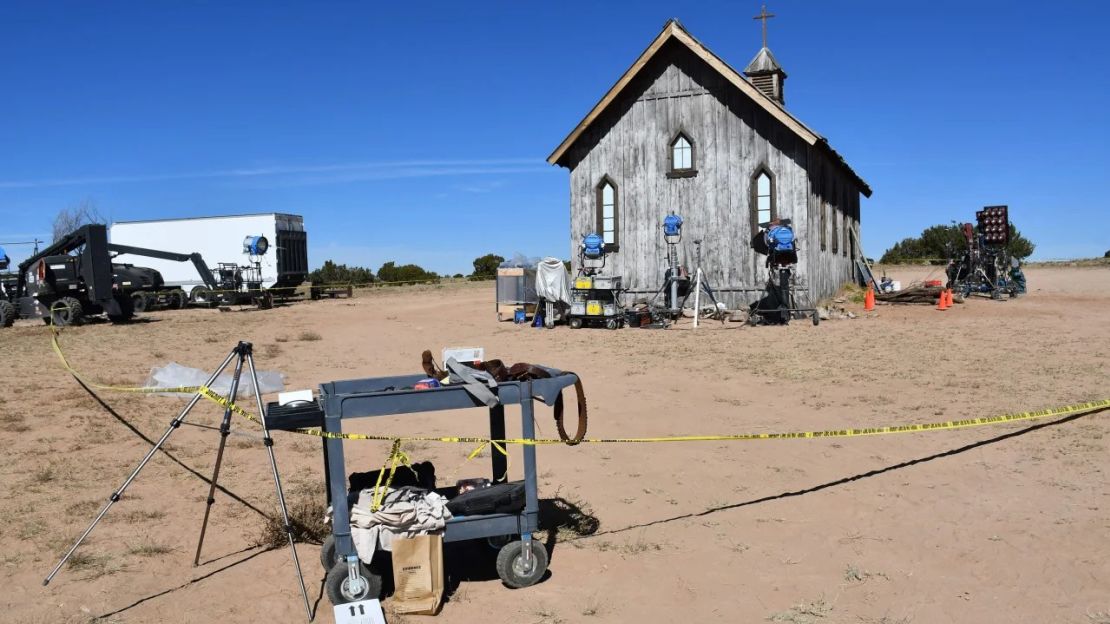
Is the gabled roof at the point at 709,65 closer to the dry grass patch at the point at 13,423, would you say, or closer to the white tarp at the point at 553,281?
the white tarp at the point at 553,281

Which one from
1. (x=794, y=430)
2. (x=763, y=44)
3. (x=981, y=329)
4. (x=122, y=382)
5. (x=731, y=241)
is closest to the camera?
(x=794, y=430)

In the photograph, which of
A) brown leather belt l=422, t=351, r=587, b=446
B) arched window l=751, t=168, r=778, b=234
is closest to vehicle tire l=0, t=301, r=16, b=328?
arched window l=751, t=168, r=778, b=234

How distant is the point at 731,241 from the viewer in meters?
23.0

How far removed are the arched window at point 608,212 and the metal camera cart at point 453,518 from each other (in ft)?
62.2

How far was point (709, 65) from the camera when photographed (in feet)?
74.1

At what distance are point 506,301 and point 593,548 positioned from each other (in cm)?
2049

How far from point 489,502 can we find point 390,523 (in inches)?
25.2

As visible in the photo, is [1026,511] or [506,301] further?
[506,301]

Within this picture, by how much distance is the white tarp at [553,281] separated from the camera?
74.5 ft

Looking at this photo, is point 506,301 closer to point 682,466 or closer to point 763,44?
point 763,44

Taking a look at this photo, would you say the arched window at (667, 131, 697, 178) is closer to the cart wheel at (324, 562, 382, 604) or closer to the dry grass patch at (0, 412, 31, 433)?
the dry grass patch at (0, 412, 31, 433)

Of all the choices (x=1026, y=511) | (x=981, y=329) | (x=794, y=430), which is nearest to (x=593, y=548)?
(x=1026, y=511)

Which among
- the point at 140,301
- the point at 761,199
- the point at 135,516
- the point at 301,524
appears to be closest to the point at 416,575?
the point at 301,524

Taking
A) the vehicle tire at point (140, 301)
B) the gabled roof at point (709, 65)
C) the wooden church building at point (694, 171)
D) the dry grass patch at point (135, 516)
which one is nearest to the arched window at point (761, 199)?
the wooden church building at point (694, 171)
